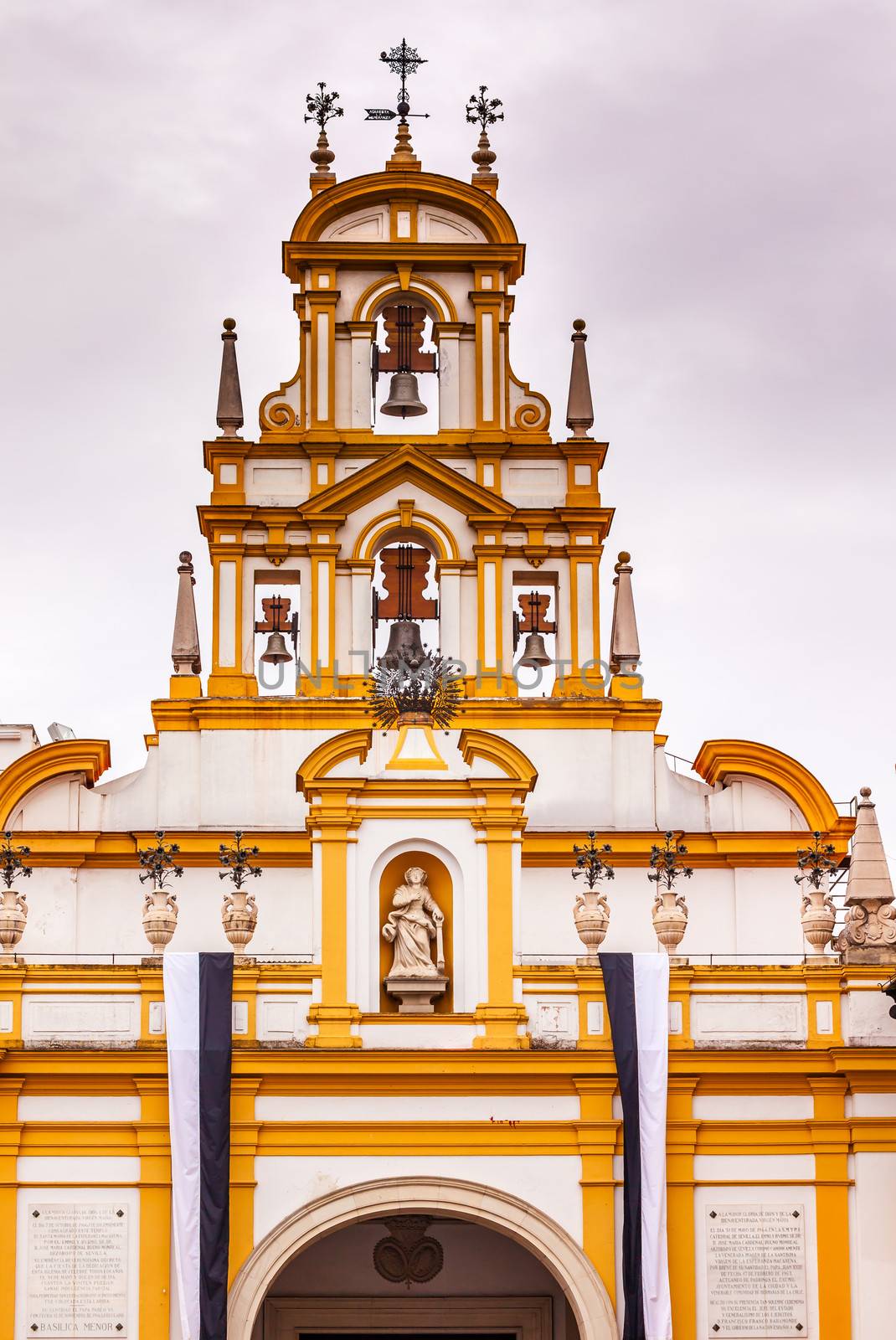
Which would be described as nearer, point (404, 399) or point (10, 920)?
point (10, 920)

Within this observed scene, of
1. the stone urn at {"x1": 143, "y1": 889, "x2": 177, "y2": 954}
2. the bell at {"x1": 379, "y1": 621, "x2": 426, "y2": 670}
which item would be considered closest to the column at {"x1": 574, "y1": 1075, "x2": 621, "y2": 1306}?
the stone urn at {"x1": 143, "y1": 889, "x2": 177, "y2": 954}

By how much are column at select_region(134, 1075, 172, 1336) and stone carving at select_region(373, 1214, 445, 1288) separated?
399cm

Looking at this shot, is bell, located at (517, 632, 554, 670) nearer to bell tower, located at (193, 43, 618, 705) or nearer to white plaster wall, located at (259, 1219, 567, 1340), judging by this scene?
bell tower, located at (193, 43, 618, 705)

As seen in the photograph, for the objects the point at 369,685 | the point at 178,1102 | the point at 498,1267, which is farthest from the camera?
the point at 369,685

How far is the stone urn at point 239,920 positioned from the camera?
36938 mm

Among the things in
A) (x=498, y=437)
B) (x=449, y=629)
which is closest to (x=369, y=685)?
(x=449, y=629)

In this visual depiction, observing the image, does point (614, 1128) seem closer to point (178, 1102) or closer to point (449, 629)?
point (178, 1102)

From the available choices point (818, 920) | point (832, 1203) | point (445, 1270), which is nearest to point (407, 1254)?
point (445, 1270)

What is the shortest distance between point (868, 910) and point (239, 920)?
7713 mm

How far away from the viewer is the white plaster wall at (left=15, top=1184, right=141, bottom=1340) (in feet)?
117

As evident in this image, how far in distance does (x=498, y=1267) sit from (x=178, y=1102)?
5.58 meters

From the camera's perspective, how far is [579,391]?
4494 centimetres

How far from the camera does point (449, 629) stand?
142 feet

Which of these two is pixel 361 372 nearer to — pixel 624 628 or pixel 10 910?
pixel 624 628
